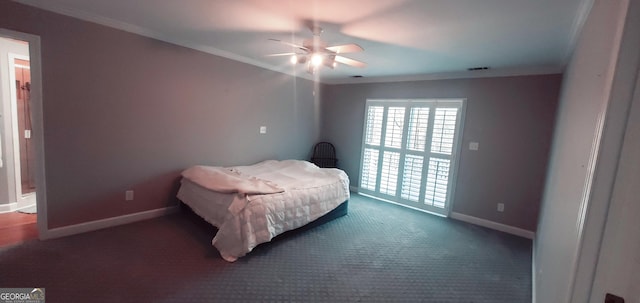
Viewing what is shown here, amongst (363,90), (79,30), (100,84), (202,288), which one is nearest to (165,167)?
(100,84)

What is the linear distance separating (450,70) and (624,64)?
3.25m

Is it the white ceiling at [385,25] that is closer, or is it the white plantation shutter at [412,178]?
the white ceiling at [385,25]

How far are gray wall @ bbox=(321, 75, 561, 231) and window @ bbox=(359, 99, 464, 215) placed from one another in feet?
0.54

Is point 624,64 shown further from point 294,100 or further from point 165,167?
point 294,100

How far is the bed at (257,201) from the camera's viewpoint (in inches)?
95.0

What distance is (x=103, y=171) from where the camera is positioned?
277cm

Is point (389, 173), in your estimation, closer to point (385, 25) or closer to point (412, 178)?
point (412, 178)

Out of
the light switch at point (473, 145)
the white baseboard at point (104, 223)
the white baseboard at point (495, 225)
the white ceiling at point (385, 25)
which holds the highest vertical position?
the white ceiling at point (385, 25)

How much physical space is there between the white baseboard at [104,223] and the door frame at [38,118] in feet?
0.20

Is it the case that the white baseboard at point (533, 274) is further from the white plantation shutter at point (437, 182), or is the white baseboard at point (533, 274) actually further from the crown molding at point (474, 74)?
the crown molding at point (474, 74)

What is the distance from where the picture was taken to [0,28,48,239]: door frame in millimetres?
2246

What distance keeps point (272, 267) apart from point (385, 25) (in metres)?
2.36

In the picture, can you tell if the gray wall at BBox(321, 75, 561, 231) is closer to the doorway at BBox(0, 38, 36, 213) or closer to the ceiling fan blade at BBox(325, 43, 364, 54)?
the ceiling fan blade at BBox(325, 43, 364, 54)

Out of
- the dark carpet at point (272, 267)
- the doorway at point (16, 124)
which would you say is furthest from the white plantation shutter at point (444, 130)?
the doorway at point (16, 124)
